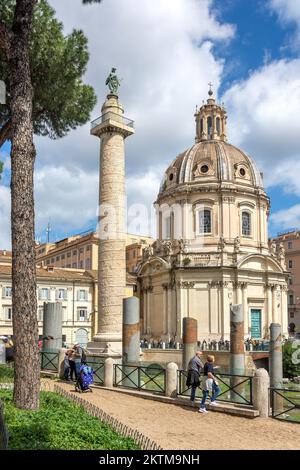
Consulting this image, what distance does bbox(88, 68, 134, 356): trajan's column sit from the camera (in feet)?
74.4

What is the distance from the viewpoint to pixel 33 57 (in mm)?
17016

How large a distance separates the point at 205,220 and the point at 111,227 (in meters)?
22.8

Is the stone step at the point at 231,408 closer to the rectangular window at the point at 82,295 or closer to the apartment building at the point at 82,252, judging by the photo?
the rectangular window at the point at 82,295

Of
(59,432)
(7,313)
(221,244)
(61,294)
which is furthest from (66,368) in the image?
(61,294)

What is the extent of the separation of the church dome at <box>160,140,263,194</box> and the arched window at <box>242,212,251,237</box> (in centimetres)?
281

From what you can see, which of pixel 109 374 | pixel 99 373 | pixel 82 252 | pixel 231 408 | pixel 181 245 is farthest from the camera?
pixel 82 252

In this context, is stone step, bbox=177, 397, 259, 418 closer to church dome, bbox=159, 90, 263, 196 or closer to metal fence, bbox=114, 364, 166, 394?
metal fence, bbox=114, 364, 166, 394

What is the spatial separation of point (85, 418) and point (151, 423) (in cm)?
198

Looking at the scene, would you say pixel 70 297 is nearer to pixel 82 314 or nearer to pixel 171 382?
pixel 82 314

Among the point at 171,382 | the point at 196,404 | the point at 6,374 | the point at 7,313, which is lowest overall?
the point at 196,404

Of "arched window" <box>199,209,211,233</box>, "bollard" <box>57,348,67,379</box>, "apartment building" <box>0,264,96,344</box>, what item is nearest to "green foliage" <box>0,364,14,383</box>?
"bollard" <box>57,348,67,379</box>

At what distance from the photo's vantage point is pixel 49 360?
2064 cm

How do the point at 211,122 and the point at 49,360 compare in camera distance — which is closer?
the point at 49,360

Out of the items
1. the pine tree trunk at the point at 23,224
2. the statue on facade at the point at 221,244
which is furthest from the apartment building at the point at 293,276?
the pine tree trunk at the point at 23,224
